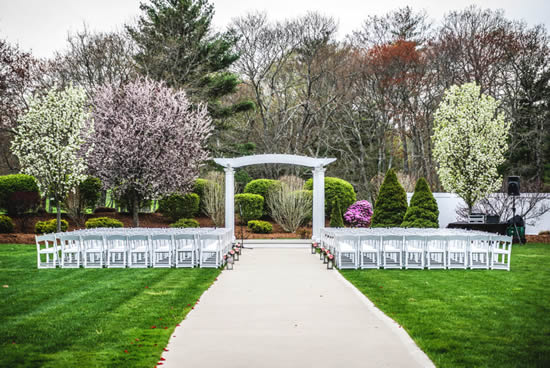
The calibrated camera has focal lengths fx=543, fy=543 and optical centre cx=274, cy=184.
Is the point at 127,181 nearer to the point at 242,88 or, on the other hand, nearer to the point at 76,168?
the point at 76,168

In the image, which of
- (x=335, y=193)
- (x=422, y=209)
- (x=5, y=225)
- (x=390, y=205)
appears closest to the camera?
(x=422, y=209)

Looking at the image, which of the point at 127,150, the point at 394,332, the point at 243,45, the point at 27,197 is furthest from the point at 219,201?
the point at 394,332

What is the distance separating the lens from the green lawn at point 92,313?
5.92 metres

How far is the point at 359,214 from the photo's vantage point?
92.4ft

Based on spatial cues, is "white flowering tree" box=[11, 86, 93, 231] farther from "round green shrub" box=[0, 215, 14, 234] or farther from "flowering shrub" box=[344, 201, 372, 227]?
"flowering shrub" box=[344, 201, 372, 227]

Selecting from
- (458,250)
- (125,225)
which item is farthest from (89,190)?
(458,250)

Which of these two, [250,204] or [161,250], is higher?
[250,204]

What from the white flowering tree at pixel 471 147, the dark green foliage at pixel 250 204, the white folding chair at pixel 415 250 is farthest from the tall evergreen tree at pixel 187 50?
the white folding chair at pixel 415 250

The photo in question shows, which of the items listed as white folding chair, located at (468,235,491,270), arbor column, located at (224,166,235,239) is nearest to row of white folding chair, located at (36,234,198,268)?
arbor column, located at (224,166,235,239)

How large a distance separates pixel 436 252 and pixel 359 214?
13.7m

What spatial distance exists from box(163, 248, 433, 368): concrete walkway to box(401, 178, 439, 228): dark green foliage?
1014 centimetres

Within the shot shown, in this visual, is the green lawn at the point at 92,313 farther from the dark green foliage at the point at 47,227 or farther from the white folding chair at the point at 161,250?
the dark green foliage at the point at 47,227

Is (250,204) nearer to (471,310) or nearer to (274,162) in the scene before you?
(274,162)

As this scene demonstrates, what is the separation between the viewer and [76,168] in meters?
22.9
